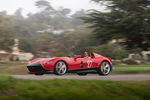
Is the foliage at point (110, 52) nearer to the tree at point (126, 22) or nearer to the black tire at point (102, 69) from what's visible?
the tree at point (126, 22)

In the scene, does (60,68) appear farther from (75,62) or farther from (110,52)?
(110,52)

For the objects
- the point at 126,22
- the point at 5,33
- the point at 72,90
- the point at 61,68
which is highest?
the point at 5,33

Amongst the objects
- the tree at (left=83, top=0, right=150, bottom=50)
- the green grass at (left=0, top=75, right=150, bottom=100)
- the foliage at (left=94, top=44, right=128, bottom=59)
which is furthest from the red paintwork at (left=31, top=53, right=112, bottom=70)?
the foliage at (left=94, top=44, right=128, bottom=59)

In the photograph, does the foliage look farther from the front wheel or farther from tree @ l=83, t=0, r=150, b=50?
the front wheel

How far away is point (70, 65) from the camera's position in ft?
31.9

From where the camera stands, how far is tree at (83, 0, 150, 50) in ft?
65.8

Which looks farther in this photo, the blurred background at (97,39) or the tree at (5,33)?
the tree at (5,33)

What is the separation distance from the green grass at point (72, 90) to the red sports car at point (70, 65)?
1.81 m

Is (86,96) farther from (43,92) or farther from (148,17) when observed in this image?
(148,17)

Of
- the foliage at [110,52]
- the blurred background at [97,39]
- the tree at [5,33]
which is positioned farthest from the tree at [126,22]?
the tree at [5,33]

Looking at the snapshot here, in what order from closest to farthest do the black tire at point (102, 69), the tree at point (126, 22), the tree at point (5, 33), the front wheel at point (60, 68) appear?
the front wheel at point (60, 68)
the black tire at point (102, 69)
the tree at point (126, 22)
the tree at point (5, 33)

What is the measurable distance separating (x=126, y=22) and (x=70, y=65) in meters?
12.0

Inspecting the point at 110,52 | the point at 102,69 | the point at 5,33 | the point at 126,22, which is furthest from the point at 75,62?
the point at 110,52

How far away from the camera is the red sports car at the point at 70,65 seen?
920 cm
